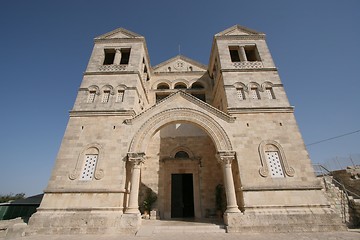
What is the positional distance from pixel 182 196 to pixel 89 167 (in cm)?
675

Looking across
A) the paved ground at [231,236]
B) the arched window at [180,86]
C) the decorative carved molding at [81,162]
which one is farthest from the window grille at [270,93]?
the decorative carved molding at [81,162]

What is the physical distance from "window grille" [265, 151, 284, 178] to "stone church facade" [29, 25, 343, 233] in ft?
0.20

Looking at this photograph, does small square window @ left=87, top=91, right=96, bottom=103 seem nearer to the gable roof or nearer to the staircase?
the gable roof

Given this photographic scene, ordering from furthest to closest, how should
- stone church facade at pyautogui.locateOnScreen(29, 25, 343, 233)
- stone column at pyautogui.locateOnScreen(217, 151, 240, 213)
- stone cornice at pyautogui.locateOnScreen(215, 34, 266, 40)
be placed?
stone cornice at pyautogui.locateOnScreen(215, 34, 266, 40), stone column at pyautogui.locateOnScreen(217, 151, 240, 213), stone church facade at pyautogui.locateOnScreen(29, 25, 343, 233)

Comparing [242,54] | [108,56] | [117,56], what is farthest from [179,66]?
[108,56]

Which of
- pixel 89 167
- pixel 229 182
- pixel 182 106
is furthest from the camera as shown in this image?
pixel 182 106

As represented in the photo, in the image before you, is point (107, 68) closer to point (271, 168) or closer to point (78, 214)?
point (78, 214)

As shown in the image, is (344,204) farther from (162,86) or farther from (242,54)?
(162,86)

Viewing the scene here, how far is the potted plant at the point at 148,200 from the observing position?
11.7 metres

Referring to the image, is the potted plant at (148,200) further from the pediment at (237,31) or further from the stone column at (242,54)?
the pediment at (237,31)

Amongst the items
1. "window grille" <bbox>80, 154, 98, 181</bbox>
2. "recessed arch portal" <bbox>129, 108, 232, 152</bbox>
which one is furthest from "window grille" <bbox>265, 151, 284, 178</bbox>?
"window grille" <bbox>80, 154, 98, 181</bbox>

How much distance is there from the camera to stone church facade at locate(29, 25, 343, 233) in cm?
866

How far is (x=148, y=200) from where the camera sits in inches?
474

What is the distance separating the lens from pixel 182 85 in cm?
1811
